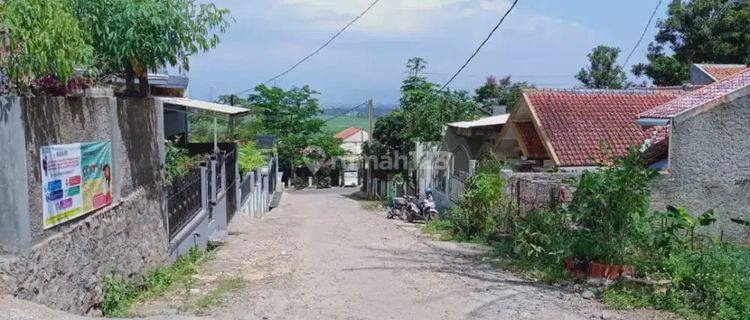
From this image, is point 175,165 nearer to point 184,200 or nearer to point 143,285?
point 184,200

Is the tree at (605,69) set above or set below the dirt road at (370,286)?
above

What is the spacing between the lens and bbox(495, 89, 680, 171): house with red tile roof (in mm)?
15438

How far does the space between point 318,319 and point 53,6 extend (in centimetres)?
387

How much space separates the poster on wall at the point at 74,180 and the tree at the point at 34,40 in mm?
763

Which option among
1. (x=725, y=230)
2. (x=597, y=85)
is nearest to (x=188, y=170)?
(x=725, y=230)

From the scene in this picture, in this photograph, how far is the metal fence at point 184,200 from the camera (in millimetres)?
10533

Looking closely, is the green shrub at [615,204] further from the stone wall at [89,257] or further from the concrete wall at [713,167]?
the stone wall at [89,257]

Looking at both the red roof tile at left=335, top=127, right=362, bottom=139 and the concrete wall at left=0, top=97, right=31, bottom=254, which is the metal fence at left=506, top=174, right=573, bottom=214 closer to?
the concrete wall at left=0, top=97, right=31, bottom=254

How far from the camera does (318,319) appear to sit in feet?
22.3

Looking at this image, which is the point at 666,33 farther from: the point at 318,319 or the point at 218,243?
the point at 318,319

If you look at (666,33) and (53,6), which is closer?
(53,6)

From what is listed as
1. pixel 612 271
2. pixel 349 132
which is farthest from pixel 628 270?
pixel 349 132

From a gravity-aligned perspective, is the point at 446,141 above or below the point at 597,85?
below

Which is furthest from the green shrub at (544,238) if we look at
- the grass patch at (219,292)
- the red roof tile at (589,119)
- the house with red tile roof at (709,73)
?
the house with red tile roof at (709,73)
